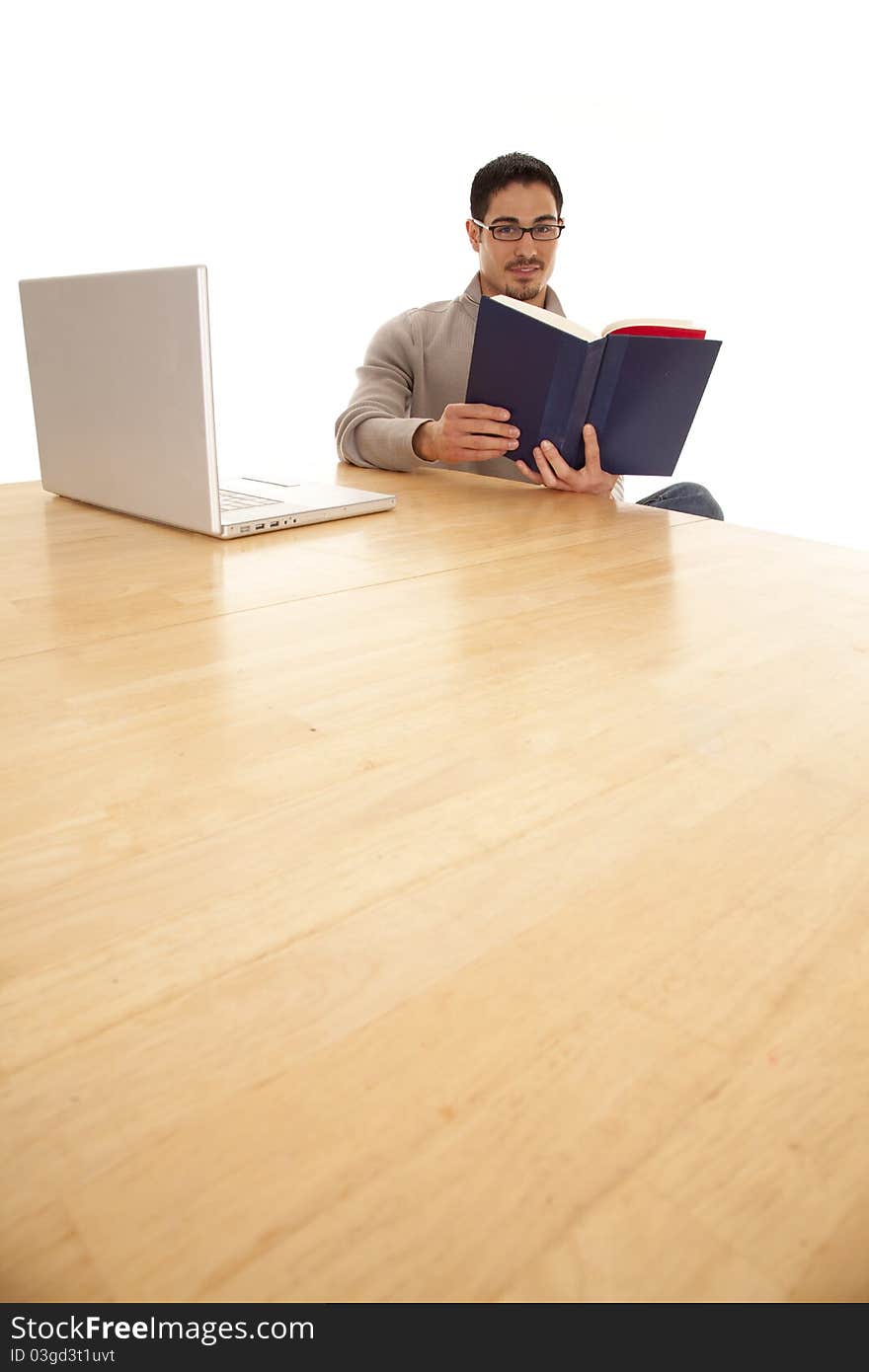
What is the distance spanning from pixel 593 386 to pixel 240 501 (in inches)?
20.6

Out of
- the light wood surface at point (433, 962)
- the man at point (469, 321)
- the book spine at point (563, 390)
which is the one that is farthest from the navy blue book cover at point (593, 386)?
the light wood surface at point (433, 962)

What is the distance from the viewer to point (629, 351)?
1.30 meters

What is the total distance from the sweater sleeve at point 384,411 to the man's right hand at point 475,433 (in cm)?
10

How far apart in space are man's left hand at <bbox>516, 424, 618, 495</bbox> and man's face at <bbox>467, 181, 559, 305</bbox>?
0.77 metres

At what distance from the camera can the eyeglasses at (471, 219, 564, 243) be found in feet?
6.49

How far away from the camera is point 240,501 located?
4.09 ft

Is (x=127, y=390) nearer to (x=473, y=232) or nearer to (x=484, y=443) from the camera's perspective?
(x=484, y=443)

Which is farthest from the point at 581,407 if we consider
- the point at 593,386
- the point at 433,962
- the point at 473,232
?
the point at 433,962

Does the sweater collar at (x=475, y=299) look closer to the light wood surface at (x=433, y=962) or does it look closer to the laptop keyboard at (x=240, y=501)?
the laptop keyboard at (x=240, y=501)

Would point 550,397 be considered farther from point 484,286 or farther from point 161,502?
point 484,286

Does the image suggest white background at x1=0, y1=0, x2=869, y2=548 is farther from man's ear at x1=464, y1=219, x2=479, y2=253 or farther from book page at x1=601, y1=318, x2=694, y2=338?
book page at x1=601, y1=318, x2=694, y2=338

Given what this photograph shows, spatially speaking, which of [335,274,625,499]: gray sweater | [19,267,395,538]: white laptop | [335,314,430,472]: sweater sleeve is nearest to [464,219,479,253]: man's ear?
[335,274,625,499]: gray sweater
